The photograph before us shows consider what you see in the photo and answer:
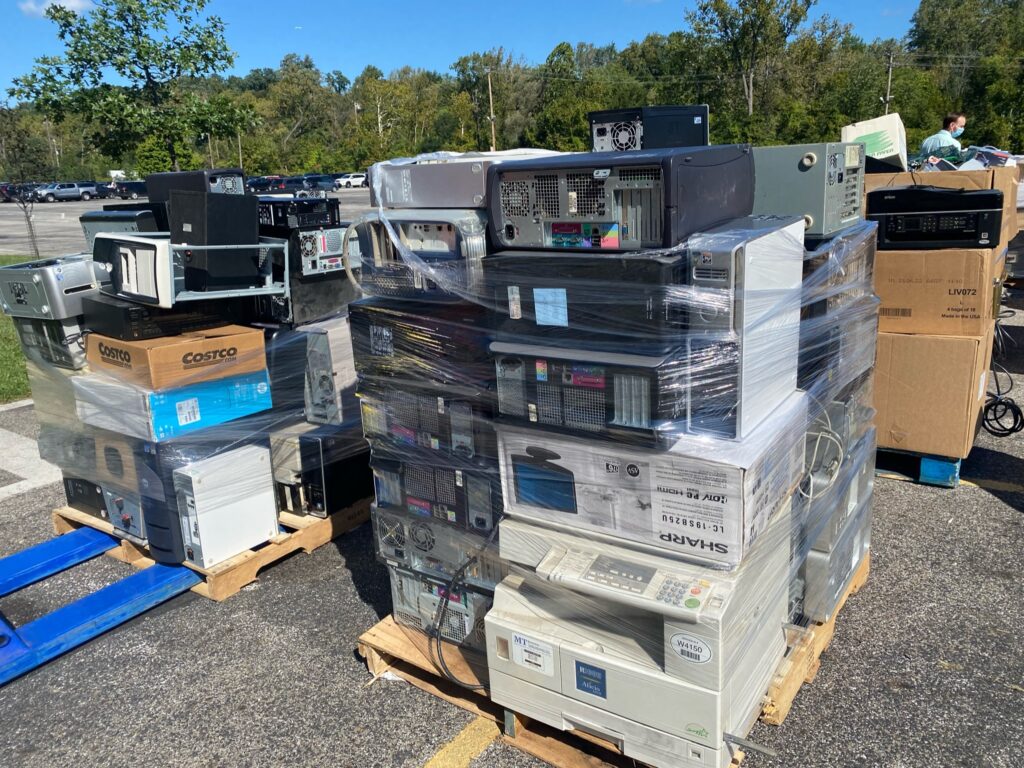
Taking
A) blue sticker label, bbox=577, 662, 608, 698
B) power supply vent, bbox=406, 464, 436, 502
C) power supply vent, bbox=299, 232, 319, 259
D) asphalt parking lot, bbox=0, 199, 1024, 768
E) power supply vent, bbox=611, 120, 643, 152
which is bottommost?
asphalt parking lot, bbox=0, 199, 1024, 768

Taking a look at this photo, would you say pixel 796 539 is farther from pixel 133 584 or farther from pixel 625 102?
pixel 625 102

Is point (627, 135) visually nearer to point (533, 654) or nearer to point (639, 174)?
point (639, 174)

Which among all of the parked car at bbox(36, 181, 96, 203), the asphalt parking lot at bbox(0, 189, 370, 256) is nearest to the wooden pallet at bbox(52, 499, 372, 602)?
the asphalt parking lot at bbox(0, 189, 370, 256)

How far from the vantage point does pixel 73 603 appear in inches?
132

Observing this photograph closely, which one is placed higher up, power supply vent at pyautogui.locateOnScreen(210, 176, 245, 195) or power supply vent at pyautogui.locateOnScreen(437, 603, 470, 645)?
power supply vent at pyautogui.locateOnScreen(210, 176, 245, 195)

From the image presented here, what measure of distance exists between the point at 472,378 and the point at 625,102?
37240 millimetres

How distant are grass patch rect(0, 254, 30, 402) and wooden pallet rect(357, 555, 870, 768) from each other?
436cm

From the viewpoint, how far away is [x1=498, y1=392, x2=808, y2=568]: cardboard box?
6.51 feet

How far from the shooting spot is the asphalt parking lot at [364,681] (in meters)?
2.49

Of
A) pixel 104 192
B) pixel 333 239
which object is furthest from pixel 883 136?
pixel 104 192

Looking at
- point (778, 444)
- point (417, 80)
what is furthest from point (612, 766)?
point (417, 80)

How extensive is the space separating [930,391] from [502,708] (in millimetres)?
3083

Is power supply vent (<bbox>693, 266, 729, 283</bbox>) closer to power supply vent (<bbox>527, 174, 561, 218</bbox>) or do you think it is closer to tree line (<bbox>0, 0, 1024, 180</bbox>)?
power supply vent (<bbox>527, 174, 561, 218</bbox>)

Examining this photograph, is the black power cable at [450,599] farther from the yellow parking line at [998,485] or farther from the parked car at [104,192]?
the parked car at [104,192]
